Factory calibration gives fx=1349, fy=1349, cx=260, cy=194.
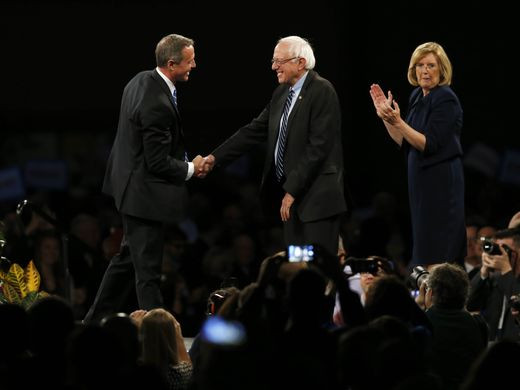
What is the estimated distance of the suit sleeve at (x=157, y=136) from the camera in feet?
23.3

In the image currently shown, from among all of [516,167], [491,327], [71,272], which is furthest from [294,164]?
[516,167]

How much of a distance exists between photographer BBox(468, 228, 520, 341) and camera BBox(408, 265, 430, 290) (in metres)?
0.59

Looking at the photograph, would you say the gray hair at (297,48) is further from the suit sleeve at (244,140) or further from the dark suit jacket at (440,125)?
the dark suit jacket at (440,125)

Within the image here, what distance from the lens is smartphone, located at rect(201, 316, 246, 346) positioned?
15.0 feet

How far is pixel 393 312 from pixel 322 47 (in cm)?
921

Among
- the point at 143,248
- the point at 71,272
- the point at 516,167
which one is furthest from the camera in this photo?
the point at 516,167

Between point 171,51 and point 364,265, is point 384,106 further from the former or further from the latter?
point 364,265

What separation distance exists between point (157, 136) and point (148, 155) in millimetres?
111

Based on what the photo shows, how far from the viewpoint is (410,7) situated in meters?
14.9

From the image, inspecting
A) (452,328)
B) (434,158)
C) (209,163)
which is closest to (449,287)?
(452,328)

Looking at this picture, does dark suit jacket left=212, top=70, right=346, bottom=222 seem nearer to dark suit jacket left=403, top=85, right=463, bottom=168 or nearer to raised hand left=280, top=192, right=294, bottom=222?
raised hand left=280, top=192, right=294, bottom=222

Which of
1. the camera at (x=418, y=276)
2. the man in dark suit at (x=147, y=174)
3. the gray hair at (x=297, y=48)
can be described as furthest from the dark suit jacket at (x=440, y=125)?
the man in dark suit at (x=147, y=174)

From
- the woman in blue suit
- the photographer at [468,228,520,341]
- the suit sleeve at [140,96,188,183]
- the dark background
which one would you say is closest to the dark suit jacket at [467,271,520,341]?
the photographer at [468,228,520,341]

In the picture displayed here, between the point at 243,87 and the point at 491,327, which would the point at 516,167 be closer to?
the point at 243,87
